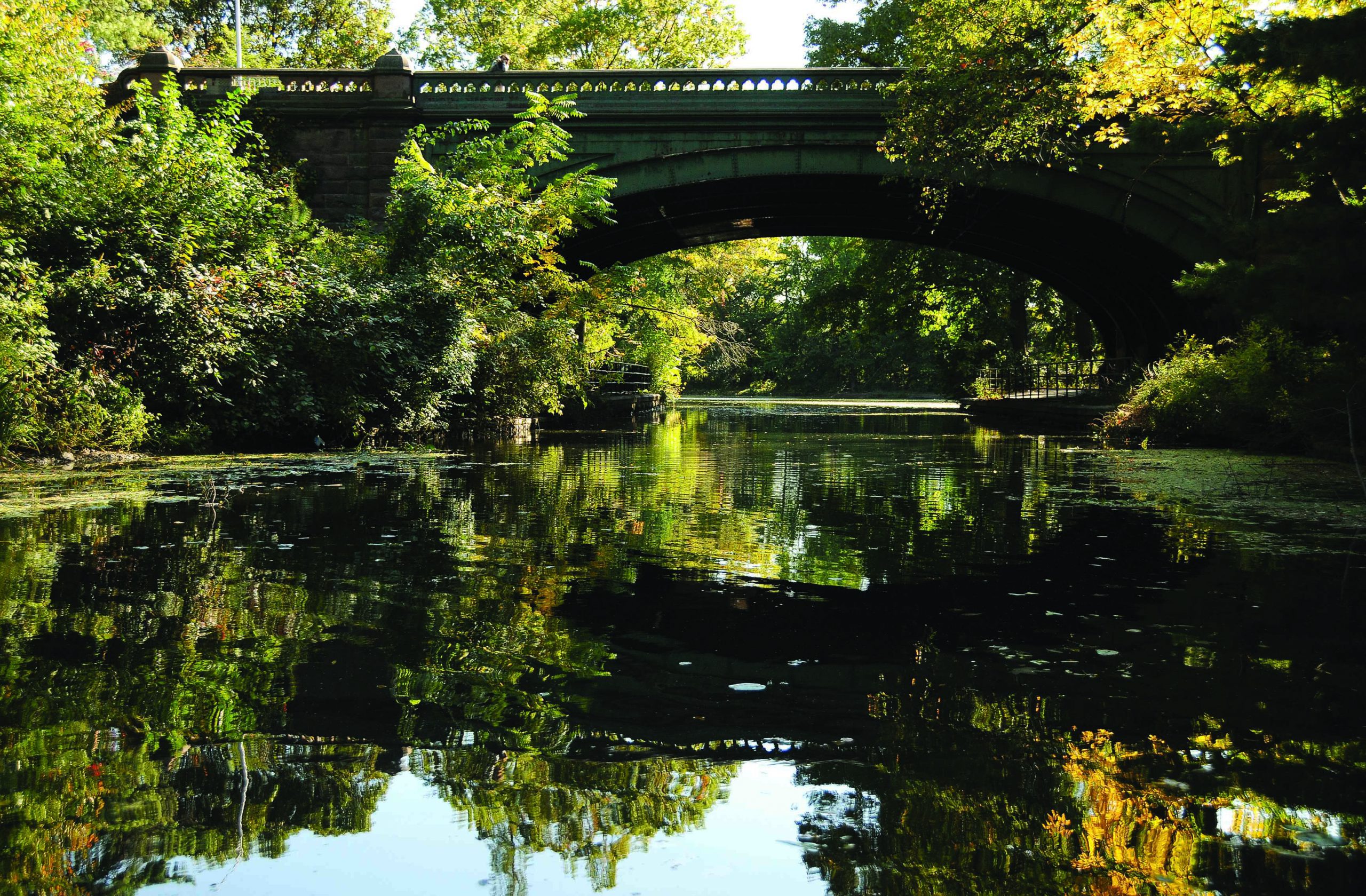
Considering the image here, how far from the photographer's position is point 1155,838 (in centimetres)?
228

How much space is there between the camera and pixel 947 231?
101 ft

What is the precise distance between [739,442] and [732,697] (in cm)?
1579

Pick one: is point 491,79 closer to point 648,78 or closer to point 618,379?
point 648,78

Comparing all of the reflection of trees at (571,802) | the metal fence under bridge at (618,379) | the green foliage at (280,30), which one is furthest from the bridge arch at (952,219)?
the reflection of trees at (571,802)

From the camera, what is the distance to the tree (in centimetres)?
4022

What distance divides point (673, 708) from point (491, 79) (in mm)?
22402

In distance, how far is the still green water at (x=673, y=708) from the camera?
2184 mm

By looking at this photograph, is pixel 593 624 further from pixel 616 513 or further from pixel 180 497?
pixel 180 497

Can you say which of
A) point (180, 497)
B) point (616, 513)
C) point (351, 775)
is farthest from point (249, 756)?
point (180, 497)

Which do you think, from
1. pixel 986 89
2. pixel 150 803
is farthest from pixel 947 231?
pixel 150 803

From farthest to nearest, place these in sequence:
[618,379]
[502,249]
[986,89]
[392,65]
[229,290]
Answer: [618,379], [392,65], [502,249], [986,89], [229,290]

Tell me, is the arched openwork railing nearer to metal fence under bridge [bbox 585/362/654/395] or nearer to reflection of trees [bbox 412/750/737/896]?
metal fence under bridge [bbox 585/362/654/395]

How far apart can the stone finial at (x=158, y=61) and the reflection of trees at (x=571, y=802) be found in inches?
898

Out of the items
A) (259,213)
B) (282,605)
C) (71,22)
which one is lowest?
(282,605)
